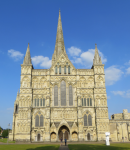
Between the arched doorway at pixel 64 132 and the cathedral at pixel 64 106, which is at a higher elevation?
the cathedral at pixel 64 106

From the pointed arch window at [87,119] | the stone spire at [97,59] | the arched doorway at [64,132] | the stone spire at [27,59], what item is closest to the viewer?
the arched doorway at [64,132]

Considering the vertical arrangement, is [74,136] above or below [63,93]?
below

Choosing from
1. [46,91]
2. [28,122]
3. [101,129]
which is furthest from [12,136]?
[101,129]

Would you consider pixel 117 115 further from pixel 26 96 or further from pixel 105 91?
pixel 26 96

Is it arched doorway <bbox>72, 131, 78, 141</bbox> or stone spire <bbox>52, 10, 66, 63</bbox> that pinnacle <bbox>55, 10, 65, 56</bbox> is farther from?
arched doorway <bbox>72, 131, 78, 141</bbox>

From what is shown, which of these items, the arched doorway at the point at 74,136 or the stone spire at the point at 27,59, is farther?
the stone spire at the point at 27,59

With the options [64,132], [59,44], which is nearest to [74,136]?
[64,132]

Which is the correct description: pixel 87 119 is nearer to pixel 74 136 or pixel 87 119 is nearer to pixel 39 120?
pixel 74 136

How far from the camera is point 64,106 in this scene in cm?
4716

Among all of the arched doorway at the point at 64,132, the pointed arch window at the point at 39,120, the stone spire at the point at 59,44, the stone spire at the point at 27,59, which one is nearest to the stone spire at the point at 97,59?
the stone spire at the point at 59,44

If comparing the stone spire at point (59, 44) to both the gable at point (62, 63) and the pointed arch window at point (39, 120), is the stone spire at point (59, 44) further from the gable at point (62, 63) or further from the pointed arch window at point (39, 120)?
the pointed arch window at point (39, 120)

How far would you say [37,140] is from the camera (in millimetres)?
44594

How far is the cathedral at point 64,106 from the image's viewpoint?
44.8m

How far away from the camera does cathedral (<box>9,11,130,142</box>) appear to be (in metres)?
44.8
